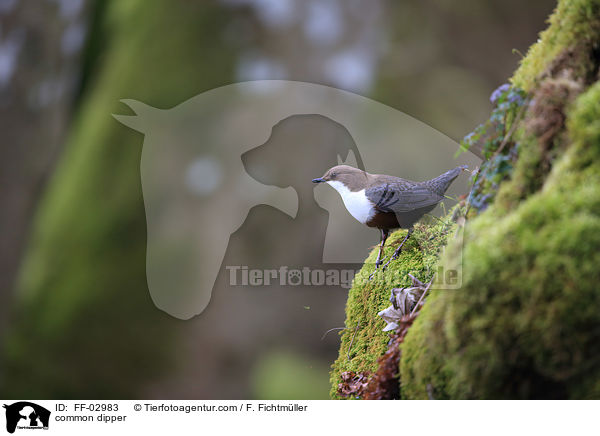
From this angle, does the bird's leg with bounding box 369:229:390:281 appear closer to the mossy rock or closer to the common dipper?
the common dipper

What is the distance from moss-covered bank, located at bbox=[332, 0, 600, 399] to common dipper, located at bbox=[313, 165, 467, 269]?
0.68 meters

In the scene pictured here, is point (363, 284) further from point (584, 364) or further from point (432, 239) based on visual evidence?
point (584, 364)

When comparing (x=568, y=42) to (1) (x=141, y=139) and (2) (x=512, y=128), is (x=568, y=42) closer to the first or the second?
(2) (x=512, y=128)

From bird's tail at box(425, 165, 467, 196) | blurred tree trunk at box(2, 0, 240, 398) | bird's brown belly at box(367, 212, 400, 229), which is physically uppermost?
blurred tree trunk at box(2, 0, 240, 398)

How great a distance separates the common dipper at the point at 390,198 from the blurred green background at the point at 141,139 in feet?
8.77

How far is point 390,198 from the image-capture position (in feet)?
6.97

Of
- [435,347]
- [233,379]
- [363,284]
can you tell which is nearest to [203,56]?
[233,379]

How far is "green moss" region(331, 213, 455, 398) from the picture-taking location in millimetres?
1975

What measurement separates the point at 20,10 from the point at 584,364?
513 centimetres

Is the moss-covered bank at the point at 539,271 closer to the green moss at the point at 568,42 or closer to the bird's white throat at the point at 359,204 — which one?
the green moss at the point at 568,42

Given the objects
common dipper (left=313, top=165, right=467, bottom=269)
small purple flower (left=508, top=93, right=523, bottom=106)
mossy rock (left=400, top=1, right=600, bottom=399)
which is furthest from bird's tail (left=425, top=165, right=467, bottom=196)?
mossy rock (left=400, top=1, right=600, bottom=399)

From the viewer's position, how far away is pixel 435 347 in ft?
4.25

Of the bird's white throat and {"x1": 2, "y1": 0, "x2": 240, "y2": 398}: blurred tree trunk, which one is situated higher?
{"x1": 2, "y1": 0, "x2": 240, "y2": 398}: blurred tree trunk
